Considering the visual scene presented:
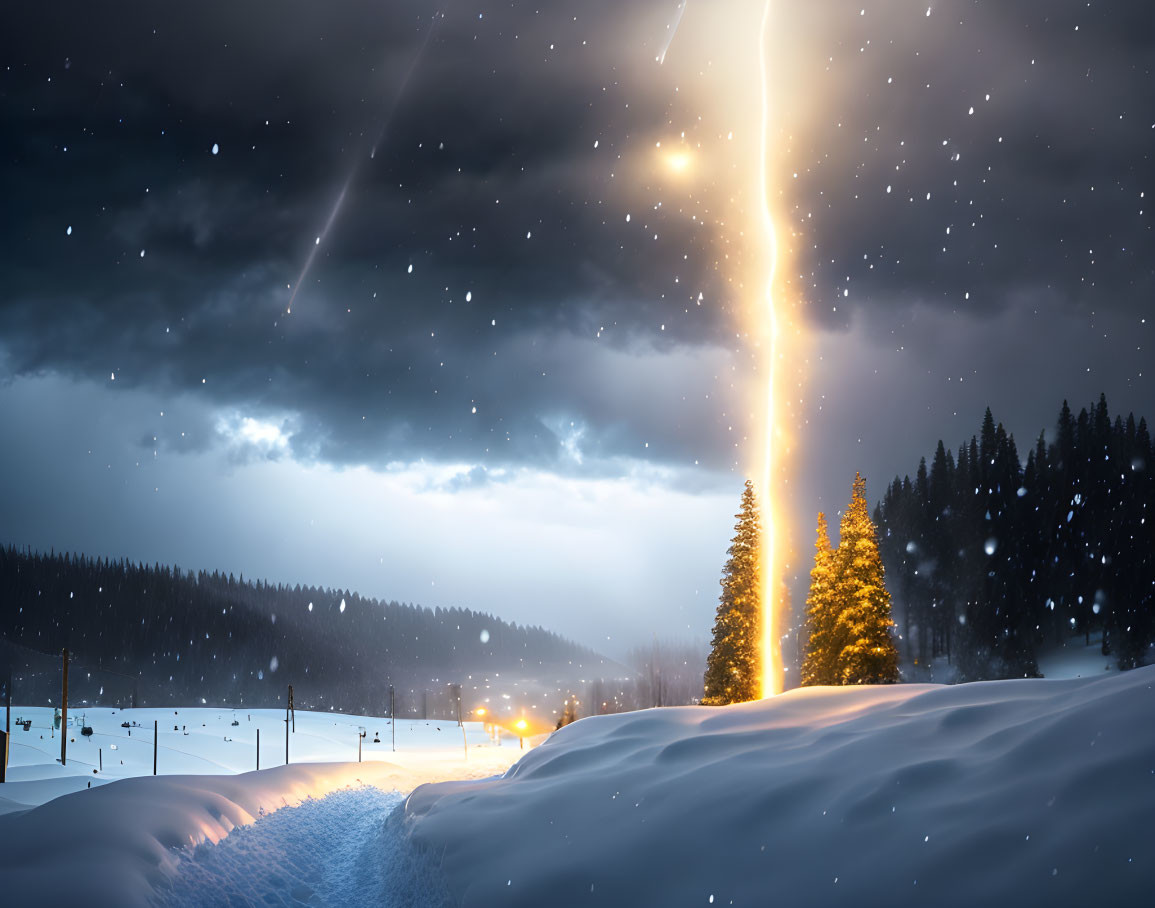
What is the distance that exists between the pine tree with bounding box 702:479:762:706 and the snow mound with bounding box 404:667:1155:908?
82.5 feet

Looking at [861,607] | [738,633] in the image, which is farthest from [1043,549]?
[738,633]

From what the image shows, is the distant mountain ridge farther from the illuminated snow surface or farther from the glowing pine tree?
the illuminated snow surface

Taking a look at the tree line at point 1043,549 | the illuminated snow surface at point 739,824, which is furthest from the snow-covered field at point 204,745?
the tree line at point 1043,549

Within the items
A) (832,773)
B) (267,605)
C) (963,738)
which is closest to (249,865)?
(832,773)

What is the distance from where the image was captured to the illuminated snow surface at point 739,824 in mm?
4684

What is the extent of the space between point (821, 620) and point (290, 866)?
28.9m

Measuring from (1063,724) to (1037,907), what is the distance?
1.95m

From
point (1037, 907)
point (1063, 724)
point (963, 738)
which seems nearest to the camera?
point (1037, 907)

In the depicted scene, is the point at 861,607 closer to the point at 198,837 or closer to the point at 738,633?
the point at 738,633

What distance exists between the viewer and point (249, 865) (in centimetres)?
910

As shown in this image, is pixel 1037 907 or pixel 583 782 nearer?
pixel 1037 907

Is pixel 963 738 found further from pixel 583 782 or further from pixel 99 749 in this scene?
pixel 99 749

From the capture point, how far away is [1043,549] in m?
53.7

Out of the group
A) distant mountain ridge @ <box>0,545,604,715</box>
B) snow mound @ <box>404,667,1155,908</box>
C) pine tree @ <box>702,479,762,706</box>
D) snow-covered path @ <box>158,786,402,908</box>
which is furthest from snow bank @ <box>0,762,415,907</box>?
distant mountain ridge @ <box>0,545,604,715</box>
